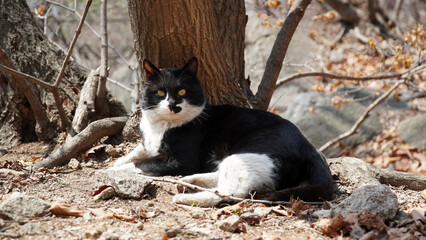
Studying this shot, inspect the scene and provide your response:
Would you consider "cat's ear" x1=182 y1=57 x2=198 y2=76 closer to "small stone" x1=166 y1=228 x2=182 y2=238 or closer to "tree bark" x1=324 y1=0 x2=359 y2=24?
"small stone" x1=166 y1=228 x2=182 y2=238

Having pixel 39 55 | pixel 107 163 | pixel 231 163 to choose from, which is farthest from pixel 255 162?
pixel 39 55

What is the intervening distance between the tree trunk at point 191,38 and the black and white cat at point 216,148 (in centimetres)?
28

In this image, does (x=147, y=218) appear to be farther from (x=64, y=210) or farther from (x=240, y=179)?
(x=240, y=179)

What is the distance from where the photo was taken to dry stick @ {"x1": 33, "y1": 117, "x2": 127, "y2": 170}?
3775mm

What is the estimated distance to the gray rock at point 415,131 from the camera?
7094 mm

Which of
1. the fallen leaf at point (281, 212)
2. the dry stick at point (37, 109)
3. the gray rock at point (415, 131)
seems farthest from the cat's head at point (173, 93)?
the gray rock at point (415, 131)

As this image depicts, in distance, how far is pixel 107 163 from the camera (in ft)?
12.9

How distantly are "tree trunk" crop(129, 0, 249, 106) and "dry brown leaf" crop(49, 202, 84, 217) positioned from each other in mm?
1719

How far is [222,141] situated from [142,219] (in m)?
1.15

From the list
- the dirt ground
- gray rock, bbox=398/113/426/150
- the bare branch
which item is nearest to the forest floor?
the dirt ground

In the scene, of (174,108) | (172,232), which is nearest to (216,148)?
(174,108)

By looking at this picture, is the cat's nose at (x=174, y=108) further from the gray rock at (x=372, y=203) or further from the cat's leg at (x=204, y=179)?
the gray rock at (x=372, y=203)

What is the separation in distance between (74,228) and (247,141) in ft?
4.96

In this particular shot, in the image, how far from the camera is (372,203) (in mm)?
2361
